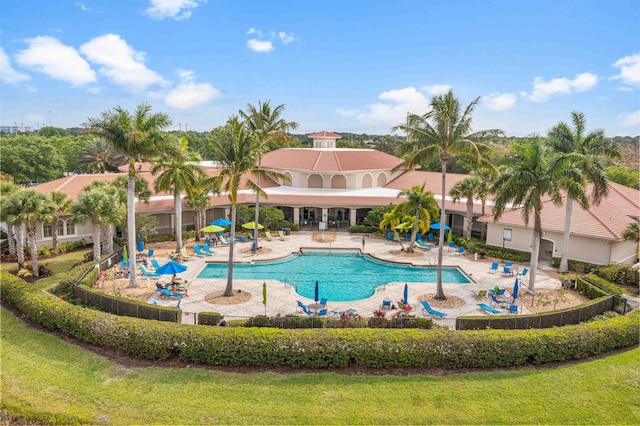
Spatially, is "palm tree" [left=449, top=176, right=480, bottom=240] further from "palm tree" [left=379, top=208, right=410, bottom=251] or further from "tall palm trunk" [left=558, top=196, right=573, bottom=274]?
"tall palm trunk" [left=558, top=196, right=573, bottom=274]

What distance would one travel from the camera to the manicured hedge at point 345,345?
15.1 m

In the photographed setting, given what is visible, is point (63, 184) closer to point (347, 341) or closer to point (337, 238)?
point (337, 238)

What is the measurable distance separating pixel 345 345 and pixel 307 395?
235 cm

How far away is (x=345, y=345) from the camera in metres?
15.1

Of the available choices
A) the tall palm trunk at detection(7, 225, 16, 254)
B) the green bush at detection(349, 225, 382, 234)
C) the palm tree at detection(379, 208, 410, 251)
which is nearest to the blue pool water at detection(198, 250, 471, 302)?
the palm tree at detection(379, 208, 410, 251)

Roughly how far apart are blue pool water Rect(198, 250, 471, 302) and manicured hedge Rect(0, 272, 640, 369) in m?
7.65

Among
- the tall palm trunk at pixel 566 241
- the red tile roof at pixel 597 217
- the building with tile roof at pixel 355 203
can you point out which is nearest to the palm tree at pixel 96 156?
the building with tile roof at pixel 355 203

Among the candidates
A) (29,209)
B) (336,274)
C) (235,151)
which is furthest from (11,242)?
(336,274)

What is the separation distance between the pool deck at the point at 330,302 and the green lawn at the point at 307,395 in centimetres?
470

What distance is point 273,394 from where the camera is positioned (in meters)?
13.4

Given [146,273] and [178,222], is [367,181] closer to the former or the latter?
[178,222]

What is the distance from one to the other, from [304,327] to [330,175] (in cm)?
2893

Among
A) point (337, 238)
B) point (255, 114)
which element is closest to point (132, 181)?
point (255, 114)

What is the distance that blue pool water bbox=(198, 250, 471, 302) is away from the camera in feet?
80.7
